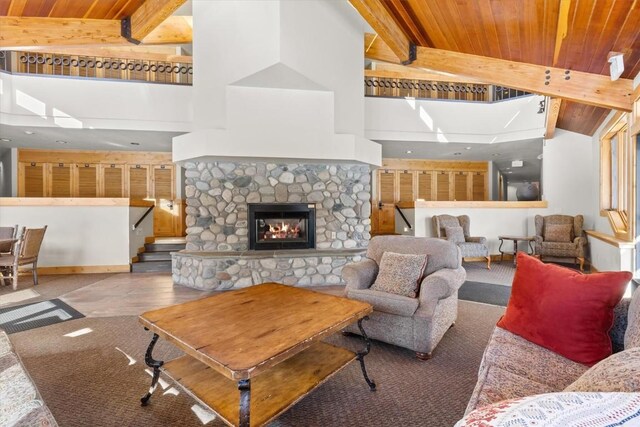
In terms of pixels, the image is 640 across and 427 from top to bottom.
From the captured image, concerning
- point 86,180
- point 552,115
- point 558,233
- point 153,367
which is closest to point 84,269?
point 86,180

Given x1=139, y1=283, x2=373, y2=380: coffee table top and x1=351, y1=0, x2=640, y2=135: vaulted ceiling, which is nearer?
x1=139, y1=283, x2=373, y2=380: coffee table top

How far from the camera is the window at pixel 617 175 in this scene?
388 centimetres

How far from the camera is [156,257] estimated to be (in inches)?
234

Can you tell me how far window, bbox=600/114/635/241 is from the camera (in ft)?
12.7

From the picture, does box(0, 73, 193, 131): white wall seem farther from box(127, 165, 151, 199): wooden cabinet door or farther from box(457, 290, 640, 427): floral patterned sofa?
box(457, 290, 640, 427): floral patterned sofa

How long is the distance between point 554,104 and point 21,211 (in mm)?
9445

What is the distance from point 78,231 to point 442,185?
879cm

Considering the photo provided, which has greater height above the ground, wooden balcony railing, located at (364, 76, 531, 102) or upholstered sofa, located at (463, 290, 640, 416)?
wooden balcony railing, located at (364, 76, 531, 102)

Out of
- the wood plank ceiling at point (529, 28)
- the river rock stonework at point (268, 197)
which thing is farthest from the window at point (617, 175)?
the river rock stonework at point (268, 197)

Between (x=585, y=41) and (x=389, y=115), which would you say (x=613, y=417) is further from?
(x=389, y=115)

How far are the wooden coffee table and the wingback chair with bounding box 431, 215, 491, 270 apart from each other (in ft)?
14.0

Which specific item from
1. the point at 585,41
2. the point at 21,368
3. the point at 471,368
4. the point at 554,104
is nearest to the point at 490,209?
the point at 554,104

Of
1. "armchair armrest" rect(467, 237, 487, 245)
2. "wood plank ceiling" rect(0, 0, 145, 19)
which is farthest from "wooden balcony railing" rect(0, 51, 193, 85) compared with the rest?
"armchair armrest" rect(467, 237, 487, 245)

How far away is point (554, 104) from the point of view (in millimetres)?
5211
